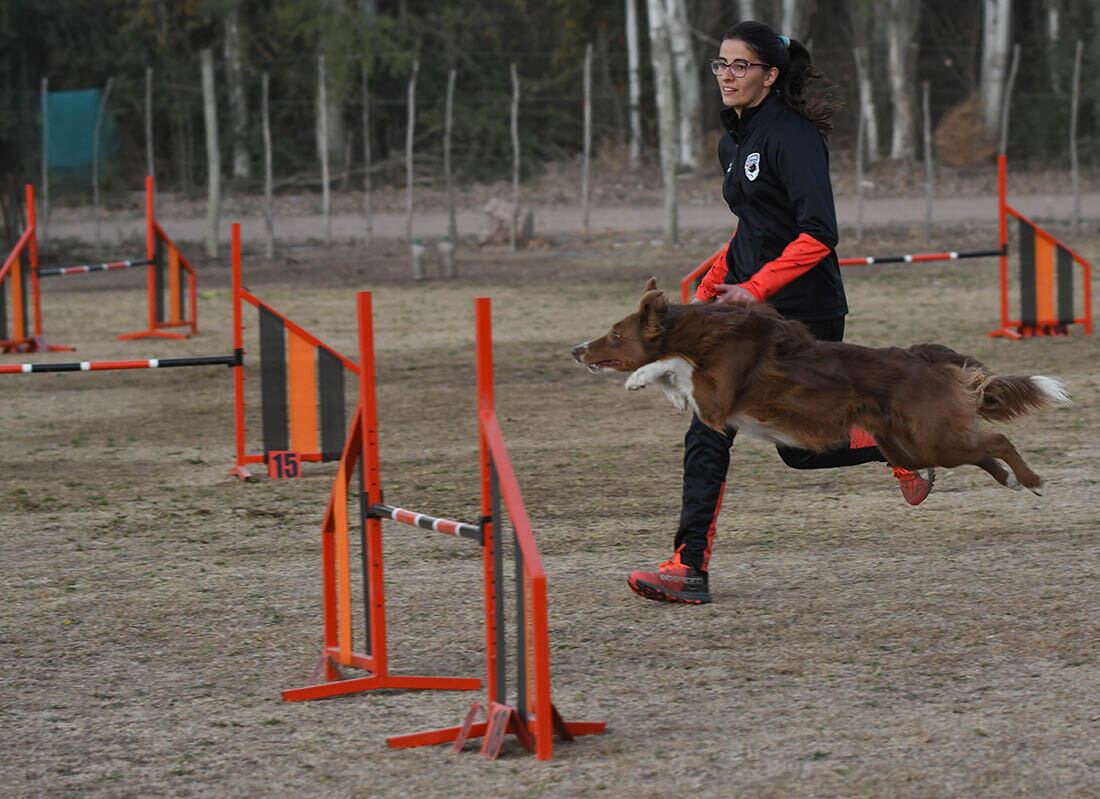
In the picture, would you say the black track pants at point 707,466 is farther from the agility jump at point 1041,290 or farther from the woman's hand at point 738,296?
the agility jump at point 1041,290

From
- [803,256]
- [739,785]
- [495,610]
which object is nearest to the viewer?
[739,785]

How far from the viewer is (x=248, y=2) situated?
113ft

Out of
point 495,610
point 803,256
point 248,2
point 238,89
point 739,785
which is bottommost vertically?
point 739,785

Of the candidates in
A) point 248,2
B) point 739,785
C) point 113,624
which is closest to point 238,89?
point 248,2

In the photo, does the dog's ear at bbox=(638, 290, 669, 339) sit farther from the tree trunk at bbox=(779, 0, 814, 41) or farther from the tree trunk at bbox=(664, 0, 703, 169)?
the tree trunk at bbox=(779, 0, 814, 41)

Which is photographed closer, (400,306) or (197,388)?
(197,388)

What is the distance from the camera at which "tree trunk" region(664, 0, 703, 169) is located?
1144 inches

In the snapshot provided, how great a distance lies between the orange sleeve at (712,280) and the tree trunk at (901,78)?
25.4 metres

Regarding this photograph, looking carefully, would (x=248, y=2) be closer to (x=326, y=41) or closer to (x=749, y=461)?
(x=326, y=41)

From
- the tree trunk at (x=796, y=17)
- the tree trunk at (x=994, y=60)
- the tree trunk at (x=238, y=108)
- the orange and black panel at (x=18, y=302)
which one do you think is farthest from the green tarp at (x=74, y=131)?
the tree trunk at (x=994, y=60)

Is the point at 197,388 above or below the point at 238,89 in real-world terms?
below

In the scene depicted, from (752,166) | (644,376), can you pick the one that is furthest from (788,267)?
(644,376)

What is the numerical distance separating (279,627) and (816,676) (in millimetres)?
1883

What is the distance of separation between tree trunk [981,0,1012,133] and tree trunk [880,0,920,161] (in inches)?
62.3
